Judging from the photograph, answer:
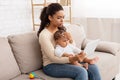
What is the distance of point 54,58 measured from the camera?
1612 millimetres

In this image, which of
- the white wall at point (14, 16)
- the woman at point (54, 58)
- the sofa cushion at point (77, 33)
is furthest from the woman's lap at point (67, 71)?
the white wall at point (14, 16)

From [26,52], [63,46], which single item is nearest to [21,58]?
[26,52]

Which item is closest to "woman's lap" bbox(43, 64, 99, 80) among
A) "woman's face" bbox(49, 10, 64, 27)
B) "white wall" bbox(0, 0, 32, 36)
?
"woman's face" bbox(49, 10, 64, 27)

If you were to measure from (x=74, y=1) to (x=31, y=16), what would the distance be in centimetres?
92

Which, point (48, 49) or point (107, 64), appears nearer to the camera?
point (48, 49)

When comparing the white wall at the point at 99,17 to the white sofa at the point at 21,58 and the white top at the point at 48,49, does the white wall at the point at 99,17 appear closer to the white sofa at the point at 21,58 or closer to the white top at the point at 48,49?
the white sofa at the point at 21,58

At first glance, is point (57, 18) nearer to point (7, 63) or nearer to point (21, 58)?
point (21, 58)

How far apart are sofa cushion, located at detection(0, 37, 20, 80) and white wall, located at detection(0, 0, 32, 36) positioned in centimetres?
173

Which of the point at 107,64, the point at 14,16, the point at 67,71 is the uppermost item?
the point at 14,16

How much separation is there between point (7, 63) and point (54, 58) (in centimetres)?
40

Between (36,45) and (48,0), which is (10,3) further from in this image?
(36,45)

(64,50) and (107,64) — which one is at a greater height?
(64,50)

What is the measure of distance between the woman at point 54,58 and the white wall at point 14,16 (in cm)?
169

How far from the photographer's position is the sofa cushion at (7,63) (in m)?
1.54
